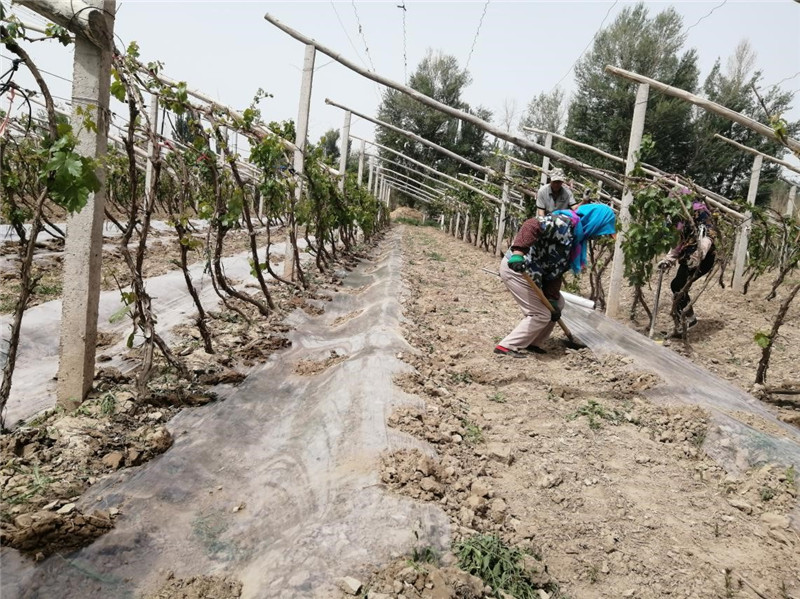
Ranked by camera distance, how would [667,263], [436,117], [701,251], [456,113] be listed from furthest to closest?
1. [436,117]
2. [667,263]
3. [701,251]
4. [456,113]

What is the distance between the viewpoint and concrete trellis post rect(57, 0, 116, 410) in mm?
2783

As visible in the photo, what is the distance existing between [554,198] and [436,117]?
31892mm

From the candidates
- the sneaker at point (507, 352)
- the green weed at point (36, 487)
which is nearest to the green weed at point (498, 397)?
the sneaker at point (507, 352)

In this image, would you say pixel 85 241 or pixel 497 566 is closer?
pixel 497 566

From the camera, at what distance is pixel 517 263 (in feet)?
15.0

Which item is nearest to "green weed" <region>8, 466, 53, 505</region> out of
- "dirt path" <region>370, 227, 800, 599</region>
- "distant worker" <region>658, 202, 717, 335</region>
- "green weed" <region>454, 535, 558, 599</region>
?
"dirt path" <region>370, 227, 800, 599</region>

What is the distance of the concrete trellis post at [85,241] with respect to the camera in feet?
9.13

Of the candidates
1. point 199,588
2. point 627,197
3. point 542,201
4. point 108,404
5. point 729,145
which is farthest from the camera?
point 729,145

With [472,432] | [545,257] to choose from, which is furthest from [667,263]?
[472,432]

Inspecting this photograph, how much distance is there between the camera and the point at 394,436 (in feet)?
9.15

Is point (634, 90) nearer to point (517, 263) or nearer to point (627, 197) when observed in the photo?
point (627, 197)

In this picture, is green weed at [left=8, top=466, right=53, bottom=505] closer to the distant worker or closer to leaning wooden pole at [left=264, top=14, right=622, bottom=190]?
leaning wooden pole at [left=264, top=14, right=622, bottom=190]

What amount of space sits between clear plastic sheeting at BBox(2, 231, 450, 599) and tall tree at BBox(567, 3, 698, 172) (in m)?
23.7

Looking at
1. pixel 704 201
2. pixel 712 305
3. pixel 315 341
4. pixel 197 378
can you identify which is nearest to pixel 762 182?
pixel 712 305
